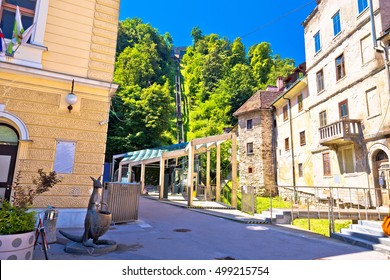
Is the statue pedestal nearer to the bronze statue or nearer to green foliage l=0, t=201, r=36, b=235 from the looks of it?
the bronze statue

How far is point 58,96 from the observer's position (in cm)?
788

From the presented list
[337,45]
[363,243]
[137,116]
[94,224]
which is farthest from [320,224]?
[137,116]

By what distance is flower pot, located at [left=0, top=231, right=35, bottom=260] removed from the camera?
11.8 ft

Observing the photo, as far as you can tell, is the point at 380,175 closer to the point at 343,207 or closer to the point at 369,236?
the point at 343,207

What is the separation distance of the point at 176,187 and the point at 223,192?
5.37 meters

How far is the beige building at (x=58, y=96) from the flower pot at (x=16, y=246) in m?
3.83

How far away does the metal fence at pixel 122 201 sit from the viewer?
8512mm

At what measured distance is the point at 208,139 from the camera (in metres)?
15.3

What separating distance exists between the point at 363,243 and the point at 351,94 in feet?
37.0

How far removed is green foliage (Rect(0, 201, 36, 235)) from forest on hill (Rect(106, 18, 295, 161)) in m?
12.8

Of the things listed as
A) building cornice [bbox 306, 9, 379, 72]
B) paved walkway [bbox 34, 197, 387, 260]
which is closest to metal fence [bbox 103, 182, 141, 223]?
paved walkway [bbox 34, 197, 387, 260]

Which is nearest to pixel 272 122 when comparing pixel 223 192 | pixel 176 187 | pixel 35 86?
pixel 223 192

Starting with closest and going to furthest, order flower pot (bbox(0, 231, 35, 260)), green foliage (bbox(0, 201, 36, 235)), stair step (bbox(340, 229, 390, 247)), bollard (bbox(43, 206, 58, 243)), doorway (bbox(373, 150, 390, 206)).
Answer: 1. flower pot (bbox(0, 231, 35, 260))
2. green foliage (bbox(0, 201, 36, 235))
3. bollard (bbox(43, 206, 58, 243))
4. stair step (bbox(340, 229, 390, 247))
5. doorway (bbox(373, 150, 390, 206))
